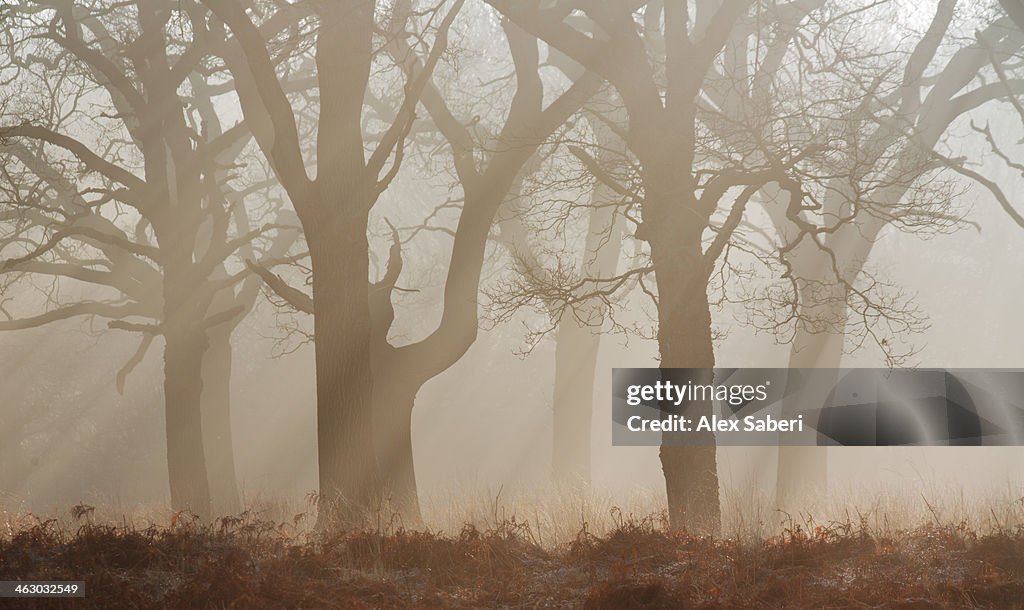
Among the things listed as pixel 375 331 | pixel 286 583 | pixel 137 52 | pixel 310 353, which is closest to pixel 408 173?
pixel 310 353

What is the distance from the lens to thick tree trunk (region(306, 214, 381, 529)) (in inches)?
404

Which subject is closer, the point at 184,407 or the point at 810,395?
the point at 810,395

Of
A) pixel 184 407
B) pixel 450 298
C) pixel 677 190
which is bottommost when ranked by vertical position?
pixel 184 407

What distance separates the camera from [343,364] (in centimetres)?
1032

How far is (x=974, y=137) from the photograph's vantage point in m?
31.9

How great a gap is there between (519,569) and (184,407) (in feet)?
31.8

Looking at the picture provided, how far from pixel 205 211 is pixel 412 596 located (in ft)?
35.1

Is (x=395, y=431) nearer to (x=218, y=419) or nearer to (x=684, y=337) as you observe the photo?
(x=684, y=337)

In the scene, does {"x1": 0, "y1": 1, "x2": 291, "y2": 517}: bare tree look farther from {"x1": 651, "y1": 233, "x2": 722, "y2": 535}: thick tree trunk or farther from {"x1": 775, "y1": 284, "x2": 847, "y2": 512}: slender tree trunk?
{"x1": 775, "y1": 284, "x2": 847, "y2": 512}: slender tree trunk

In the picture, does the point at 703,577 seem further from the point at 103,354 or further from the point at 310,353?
the point at 103,354

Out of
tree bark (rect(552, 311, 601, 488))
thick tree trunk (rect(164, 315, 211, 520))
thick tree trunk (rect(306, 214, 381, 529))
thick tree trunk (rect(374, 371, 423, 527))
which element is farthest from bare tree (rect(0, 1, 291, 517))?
tree bark (rect(552, 311, 601, 488))

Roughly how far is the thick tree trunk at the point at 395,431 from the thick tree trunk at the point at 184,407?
4156 millimetres

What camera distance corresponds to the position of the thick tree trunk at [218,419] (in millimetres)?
16656

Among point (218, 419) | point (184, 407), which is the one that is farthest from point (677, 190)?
point (218, 419)
